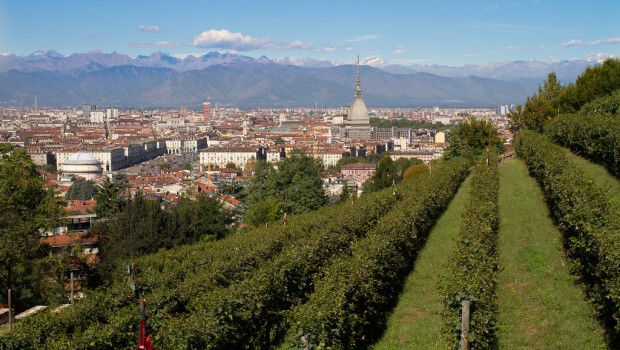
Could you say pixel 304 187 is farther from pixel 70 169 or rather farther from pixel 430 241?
pixel 70 169

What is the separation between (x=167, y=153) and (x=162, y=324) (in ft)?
393

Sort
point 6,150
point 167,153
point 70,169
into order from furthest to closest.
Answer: point 167,153
point 70,169
point 6,150

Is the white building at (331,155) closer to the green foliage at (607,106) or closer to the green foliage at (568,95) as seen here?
the green foliage at (568,95)

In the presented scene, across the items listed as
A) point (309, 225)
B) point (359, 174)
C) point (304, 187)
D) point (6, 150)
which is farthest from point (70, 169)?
point (309, 225)

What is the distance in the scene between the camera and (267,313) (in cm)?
780

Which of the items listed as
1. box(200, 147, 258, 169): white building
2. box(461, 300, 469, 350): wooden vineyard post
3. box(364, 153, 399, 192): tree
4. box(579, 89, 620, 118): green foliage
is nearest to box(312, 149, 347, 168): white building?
box(200, 147, 258, 169): white building

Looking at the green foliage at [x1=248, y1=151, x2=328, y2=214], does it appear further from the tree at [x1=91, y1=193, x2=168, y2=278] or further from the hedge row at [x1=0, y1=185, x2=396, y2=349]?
the hedge row at [x1=0, y1=185, x2=396, y2=349]

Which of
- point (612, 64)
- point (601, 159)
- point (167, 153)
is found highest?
point (612, 64)

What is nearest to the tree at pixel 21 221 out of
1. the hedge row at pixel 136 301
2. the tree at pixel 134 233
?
the tree at pixel 134 233

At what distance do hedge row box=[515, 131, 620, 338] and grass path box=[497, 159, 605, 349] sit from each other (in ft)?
0.71

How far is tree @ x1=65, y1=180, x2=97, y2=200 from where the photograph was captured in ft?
153

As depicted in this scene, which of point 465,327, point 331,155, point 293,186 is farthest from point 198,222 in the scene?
point 331,155

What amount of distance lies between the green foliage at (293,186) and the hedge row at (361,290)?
15942mm

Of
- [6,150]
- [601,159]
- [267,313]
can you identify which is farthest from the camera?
[6,150]
